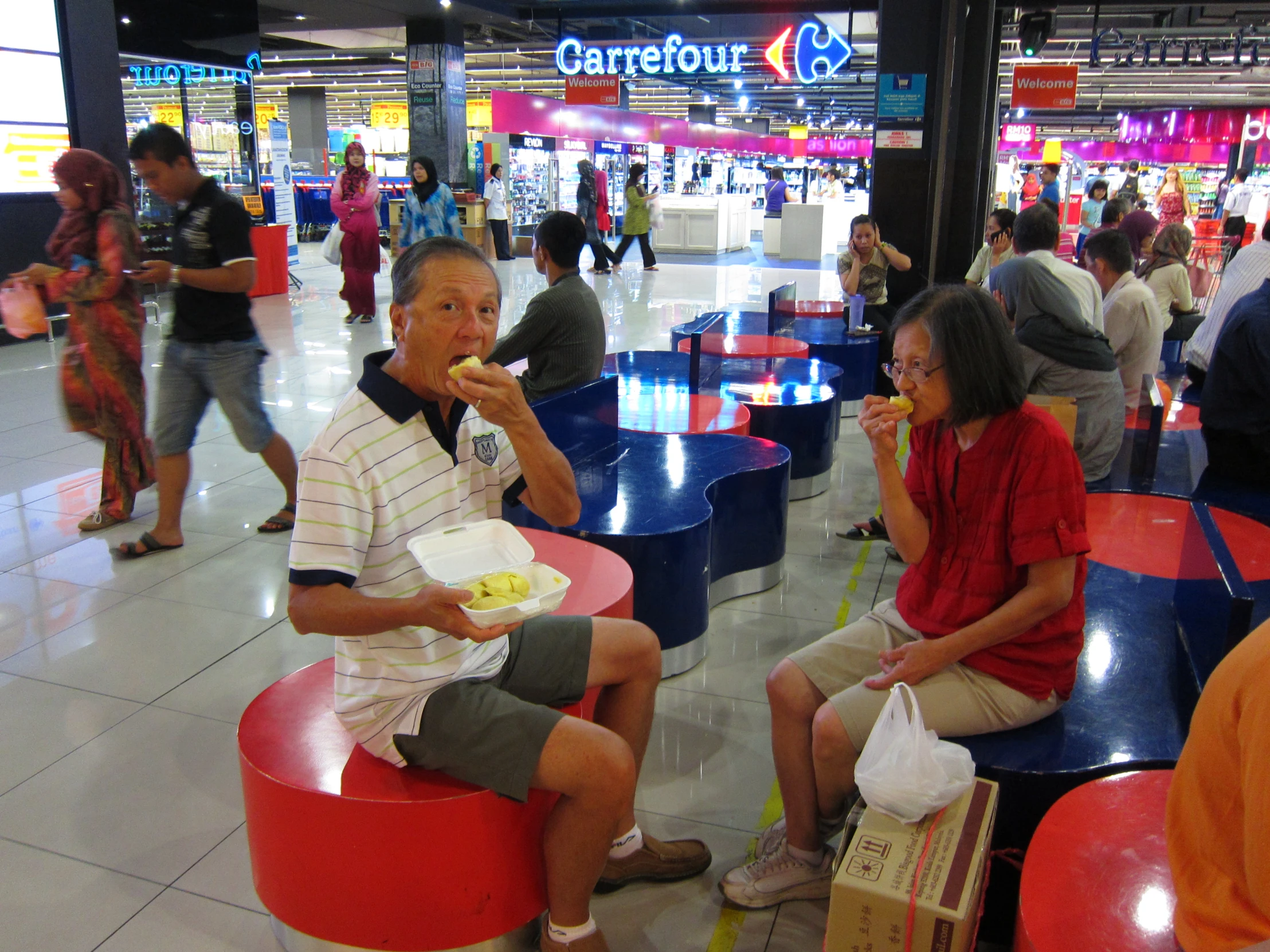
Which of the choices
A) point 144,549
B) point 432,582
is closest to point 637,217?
point 144,549

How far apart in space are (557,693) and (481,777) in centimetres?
28

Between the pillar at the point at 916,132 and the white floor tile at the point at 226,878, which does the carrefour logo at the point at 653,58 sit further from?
the white floor tile at the point at 226,878

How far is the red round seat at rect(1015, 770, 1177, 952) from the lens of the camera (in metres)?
1.40

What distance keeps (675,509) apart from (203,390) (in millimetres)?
2094

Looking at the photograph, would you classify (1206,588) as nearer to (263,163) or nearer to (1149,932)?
(1149,932)

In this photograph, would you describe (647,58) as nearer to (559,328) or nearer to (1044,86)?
(1044,86)

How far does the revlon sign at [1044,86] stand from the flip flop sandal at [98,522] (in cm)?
1315

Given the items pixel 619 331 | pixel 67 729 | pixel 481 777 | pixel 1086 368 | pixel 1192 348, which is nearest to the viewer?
pixel 481 777

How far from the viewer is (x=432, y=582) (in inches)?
68.5

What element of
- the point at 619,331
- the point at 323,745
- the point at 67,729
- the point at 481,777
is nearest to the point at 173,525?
the point at 67,729

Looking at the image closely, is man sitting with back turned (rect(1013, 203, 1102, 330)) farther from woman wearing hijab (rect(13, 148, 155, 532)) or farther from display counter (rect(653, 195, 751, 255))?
display counter (rect(653, 195, 751, 255))

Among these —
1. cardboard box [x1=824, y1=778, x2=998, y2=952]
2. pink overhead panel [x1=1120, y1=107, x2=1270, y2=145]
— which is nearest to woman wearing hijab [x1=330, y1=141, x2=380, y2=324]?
cardboard box [x1=824, y1=778, x2=998, y2=952]

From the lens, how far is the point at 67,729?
2789 millimetres

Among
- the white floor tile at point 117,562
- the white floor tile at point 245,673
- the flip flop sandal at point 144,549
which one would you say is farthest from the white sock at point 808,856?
the flip flop sandal at point 144,549
